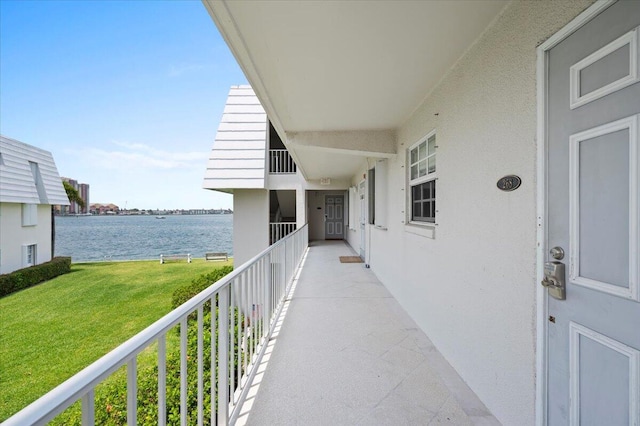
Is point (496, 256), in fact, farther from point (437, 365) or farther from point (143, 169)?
point (143, 169)

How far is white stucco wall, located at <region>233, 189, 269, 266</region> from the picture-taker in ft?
28.9

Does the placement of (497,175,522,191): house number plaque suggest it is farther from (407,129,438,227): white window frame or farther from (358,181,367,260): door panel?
(358,181,367,260): door panel

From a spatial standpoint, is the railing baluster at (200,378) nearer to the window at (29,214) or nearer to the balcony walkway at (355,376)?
the balcony walkway at (355,376)

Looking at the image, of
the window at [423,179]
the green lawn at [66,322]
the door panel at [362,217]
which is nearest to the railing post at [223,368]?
the window at [423,179]

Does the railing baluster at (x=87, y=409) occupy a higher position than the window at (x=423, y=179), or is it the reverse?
the window at (x=423, y=179)

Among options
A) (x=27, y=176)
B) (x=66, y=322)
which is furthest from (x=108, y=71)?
(x=66, y=322)

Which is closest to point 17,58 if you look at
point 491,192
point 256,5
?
point 256,5

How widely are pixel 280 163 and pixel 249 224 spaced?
8.13 ft

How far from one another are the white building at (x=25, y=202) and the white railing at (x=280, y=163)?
10694mm

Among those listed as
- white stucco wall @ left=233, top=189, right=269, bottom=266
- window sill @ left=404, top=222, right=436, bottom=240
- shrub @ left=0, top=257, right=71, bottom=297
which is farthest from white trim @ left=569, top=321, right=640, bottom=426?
shrub @ left=0, top=257, right=71, bottom=297

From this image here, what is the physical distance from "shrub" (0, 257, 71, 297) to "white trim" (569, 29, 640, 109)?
1685 centimetres

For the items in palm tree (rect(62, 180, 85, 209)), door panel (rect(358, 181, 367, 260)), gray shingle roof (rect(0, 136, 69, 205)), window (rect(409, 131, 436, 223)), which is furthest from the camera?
palm tree (rect(62, 180, 85, 209))

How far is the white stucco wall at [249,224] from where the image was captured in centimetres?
881

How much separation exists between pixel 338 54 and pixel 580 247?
1.91m
